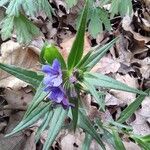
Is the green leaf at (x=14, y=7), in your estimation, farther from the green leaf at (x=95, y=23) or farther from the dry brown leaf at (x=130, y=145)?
the dry brown leaf at (x=130, y=145)

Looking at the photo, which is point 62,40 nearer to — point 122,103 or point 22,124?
point 122,103

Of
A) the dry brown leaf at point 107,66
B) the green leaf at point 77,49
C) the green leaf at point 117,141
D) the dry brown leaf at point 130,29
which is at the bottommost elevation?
the dry brown leaf at point 107,66

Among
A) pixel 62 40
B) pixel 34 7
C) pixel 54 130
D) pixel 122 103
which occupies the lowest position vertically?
pixel 122 103

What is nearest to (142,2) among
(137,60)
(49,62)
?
(137,60)

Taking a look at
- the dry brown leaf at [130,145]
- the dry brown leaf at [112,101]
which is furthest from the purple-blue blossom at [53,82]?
the dry brown leaf at [112,101]

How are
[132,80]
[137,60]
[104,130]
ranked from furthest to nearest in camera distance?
[137,60] < [132,80] < [104,130]

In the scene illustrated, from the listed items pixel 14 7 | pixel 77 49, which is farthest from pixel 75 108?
pixel 14 7
